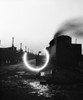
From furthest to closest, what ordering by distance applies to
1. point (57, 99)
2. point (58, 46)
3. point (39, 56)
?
1. point (58, 46)
2. point (39, 56)
3. point (57, 99)

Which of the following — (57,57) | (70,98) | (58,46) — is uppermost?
(58,46)

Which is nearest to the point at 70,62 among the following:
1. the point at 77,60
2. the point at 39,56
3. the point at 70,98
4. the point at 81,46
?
the point at 77,60

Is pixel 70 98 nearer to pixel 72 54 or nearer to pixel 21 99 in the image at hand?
pixel 21 99

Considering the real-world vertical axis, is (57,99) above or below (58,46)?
below

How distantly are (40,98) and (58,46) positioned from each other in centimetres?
1870

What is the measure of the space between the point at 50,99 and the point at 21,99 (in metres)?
1.28

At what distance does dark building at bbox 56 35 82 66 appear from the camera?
26938mm

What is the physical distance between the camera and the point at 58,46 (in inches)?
1039

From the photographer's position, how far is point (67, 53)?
27469 mm

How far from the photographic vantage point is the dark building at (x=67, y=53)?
1061 inches

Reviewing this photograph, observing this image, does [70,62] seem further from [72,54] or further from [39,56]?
[39,56]

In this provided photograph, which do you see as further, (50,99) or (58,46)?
(58,46)

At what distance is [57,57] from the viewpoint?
27156 mm

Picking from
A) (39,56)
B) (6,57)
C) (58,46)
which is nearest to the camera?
(39,56)
